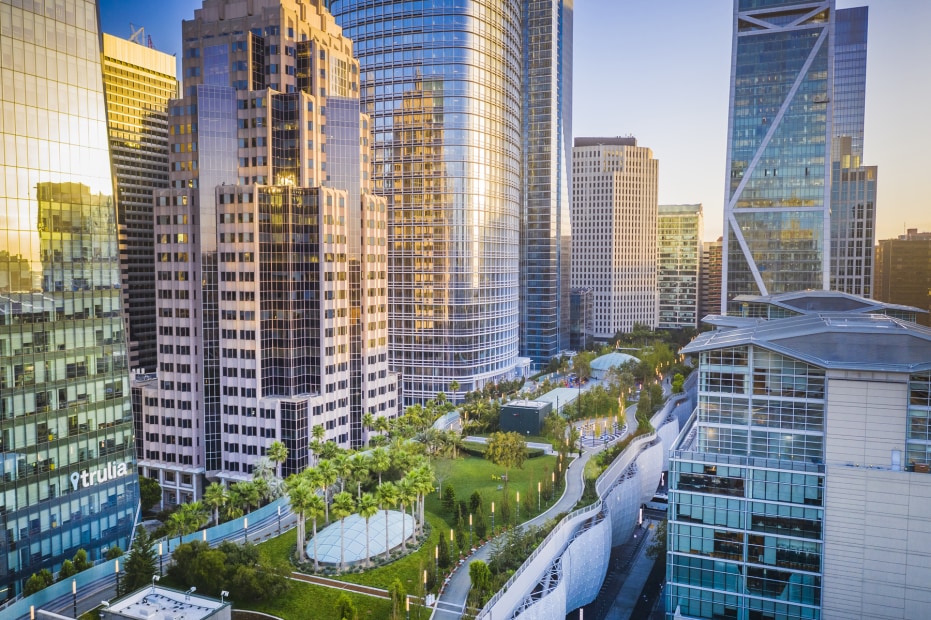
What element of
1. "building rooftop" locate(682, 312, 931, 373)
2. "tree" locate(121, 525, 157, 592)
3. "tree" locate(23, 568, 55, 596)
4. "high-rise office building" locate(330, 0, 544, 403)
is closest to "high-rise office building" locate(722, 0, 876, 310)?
"high-rise office building" locate(330, 0, 544, 403)

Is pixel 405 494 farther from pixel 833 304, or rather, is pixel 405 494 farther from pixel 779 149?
pixel 779 149

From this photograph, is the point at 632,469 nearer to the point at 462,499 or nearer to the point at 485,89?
the point at 462,499

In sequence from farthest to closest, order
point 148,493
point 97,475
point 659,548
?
point 148,493 < point 659,548 < point 97,475

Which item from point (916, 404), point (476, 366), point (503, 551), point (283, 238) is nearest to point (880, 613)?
point (916, 404)

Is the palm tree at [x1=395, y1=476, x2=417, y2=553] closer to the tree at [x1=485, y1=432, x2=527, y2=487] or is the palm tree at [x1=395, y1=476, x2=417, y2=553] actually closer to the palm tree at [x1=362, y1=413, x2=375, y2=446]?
the tree at [x1=485, y1=432, x2=527, y2=487]

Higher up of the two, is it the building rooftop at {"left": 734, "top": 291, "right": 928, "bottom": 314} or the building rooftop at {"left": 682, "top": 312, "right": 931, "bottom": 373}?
the building rooftop at {"left": 734, "top": 291, "right": 928, "bottom": 314}

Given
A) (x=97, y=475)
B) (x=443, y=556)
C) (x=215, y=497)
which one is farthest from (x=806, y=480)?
(x=97, y=475)

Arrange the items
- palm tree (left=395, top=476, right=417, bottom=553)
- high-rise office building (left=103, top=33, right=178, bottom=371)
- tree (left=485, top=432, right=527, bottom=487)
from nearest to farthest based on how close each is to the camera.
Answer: palm tree (left=395, top=476, right=417, bottom=553), tree (left=485, top=432, right=527, bottom=487), high-rise office building (left=103, top=33, right=178, bottom=371)
